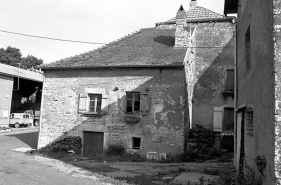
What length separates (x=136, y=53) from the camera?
44.9 feet

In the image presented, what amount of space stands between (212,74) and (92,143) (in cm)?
827

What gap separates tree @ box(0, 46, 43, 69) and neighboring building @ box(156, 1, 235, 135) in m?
35.8

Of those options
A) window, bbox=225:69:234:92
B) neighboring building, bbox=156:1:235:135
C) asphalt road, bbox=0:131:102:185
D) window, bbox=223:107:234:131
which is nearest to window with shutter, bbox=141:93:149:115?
neighboring building, bbox=156:1:235:135

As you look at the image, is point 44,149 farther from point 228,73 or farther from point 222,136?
point 228,73

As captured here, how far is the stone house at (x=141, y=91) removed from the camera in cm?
1202

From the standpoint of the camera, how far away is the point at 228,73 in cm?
1532

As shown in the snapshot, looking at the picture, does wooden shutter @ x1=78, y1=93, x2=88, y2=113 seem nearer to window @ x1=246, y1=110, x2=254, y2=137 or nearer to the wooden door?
the wooden door

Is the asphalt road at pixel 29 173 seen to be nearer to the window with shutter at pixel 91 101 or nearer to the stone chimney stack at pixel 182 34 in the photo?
the window with shutter at pixel 91 101

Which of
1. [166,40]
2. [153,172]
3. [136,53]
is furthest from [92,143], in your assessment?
[166,40]

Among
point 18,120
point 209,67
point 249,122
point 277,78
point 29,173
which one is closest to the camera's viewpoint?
point 277,78

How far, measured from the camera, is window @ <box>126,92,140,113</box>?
1260 centimetres

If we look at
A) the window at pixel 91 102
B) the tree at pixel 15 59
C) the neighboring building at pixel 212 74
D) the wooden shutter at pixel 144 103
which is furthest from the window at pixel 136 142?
the tree at pixel 15 59

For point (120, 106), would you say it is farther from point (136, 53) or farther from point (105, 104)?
point (136, 53)

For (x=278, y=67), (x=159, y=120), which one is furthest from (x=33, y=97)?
(x=278, y=67)
